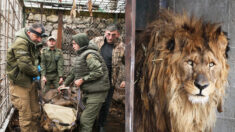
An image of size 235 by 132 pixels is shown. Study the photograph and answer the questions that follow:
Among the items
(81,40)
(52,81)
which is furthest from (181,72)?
(52,81)

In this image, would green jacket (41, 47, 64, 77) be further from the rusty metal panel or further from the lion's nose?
the lion's nose

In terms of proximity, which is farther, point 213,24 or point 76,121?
point 76,121

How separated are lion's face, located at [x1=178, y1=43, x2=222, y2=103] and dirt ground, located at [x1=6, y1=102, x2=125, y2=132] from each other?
3177 millimetres

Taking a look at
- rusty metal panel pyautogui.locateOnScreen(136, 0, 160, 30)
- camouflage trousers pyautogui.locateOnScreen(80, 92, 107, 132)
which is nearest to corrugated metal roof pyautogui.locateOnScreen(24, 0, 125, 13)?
camouflage trousers pyautogui.locateOnScreen(80, 92, 107, 132)

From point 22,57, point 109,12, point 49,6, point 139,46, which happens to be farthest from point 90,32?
point 139,46

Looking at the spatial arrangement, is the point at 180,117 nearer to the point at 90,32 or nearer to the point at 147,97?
the point at 147,97

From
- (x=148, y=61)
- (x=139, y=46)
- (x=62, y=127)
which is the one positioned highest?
(x=139, y=46)

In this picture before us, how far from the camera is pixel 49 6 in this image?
8.05 meters

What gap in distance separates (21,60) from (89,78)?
1131 mm

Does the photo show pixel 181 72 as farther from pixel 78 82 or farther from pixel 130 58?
pixel 78 82

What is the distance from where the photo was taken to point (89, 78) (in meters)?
4.07

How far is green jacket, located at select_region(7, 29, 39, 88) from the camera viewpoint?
383 centimetres

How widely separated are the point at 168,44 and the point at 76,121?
2.39 meters

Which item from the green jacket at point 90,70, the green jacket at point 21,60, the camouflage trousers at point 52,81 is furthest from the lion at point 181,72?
the camouflage trousers at point 52,81
